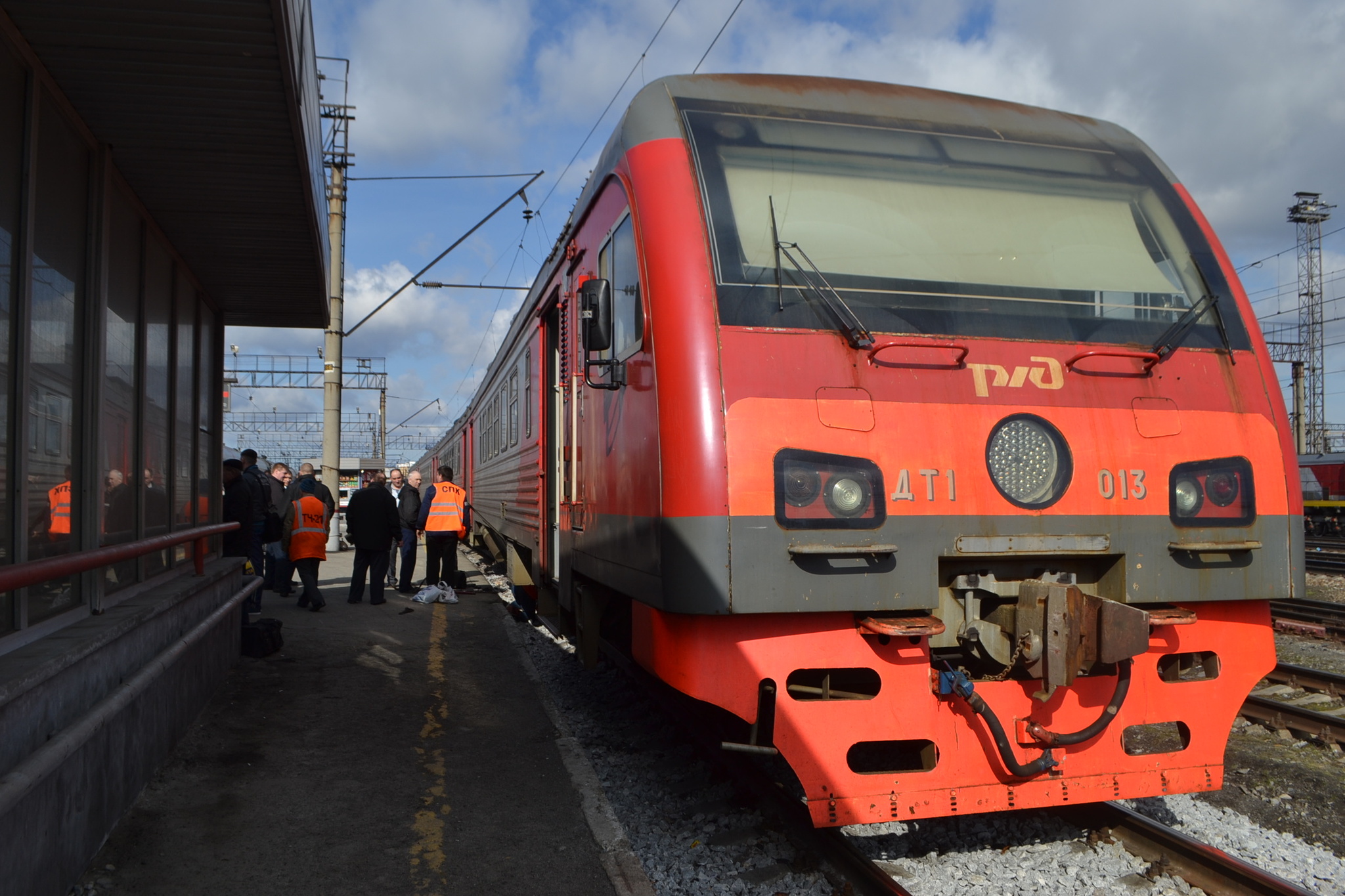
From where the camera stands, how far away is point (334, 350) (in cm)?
1489

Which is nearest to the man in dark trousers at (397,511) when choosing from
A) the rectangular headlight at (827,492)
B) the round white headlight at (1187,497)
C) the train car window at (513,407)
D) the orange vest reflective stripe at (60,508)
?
the train car window at (513,407)

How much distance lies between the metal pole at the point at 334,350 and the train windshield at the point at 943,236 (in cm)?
1197

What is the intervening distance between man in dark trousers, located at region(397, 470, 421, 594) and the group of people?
1 cm

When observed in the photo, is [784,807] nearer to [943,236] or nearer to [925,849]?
[925,849]

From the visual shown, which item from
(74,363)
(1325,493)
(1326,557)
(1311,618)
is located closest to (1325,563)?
(1326,557)

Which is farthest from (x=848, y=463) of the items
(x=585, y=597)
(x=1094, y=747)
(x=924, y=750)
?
(x=585, y=597)

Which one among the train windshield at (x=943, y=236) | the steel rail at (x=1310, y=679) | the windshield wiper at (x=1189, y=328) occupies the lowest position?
the steel rail at (x=1310, y=679)

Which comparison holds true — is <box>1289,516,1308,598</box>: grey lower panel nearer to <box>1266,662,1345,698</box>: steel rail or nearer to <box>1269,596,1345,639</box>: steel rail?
<box>1266,662,1345,698</box>: steel rail

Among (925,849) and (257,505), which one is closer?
(925,849)

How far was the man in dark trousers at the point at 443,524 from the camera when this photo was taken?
1220 cm

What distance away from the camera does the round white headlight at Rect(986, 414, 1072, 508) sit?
3689 mm

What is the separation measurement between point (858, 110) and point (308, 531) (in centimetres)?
795

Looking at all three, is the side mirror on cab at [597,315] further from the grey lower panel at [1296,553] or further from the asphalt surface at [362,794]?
the grey lower panel at [1296,553]

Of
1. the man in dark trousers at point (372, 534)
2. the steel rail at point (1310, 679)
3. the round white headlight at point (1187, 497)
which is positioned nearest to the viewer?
the round white headlight at point (1187, 497)
